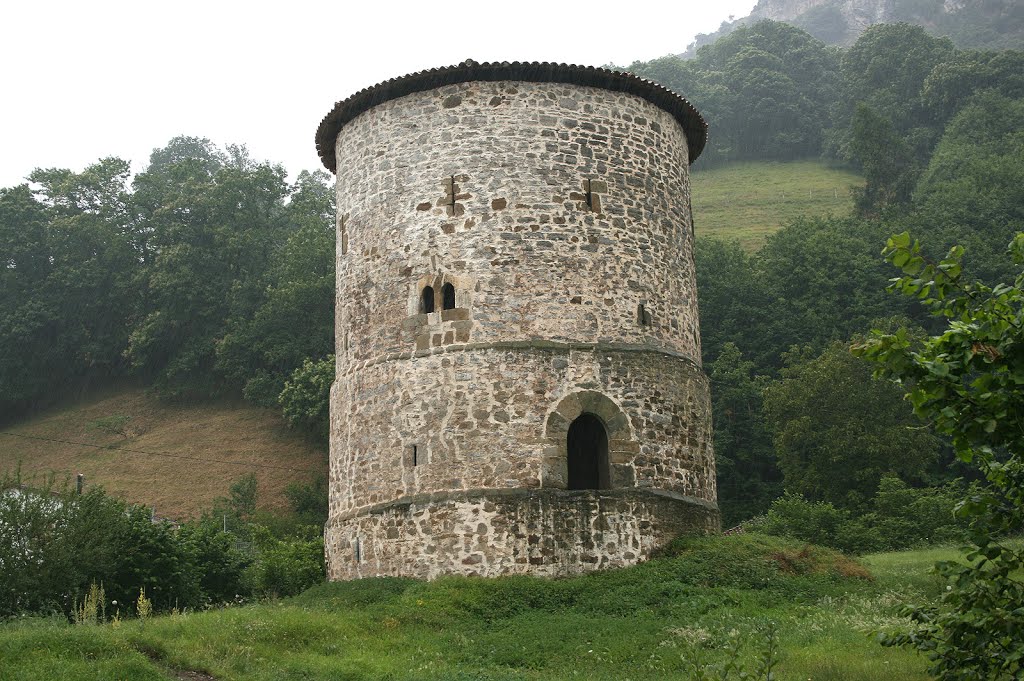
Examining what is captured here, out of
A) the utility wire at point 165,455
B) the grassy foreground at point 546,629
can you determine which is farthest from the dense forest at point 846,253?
the utility wire at point 165,455

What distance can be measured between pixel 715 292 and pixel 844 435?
12496 mm

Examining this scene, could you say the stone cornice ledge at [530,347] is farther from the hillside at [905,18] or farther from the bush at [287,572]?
the hillside at [905,18]

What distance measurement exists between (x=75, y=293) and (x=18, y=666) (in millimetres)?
41242

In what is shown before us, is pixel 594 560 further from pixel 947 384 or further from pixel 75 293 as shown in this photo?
pixel 75 293

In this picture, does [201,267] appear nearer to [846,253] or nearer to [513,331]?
[846,253]

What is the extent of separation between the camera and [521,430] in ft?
55.5

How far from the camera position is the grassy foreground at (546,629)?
1143 centimetres

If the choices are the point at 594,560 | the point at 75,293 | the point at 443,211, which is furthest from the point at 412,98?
the point at 75,293

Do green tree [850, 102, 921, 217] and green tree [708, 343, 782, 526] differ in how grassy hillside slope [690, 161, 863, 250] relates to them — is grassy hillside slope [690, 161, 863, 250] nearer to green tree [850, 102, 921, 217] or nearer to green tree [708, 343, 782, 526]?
green tree [850, 102, 921, 217]

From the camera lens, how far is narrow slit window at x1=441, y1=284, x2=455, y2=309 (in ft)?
58.4

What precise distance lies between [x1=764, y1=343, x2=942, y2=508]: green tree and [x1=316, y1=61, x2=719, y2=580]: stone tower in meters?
12.7

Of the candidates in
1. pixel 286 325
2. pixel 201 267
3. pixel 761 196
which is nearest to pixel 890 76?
pixel 761 196

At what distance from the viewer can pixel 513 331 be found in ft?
57.3

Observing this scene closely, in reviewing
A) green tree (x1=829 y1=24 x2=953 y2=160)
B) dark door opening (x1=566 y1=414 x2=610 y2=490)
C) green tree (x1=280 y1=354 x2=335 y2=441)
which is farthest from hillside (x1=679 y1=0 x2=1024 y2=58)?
dark door opening (x1=566 y1=414 x2=610 y2=490)
